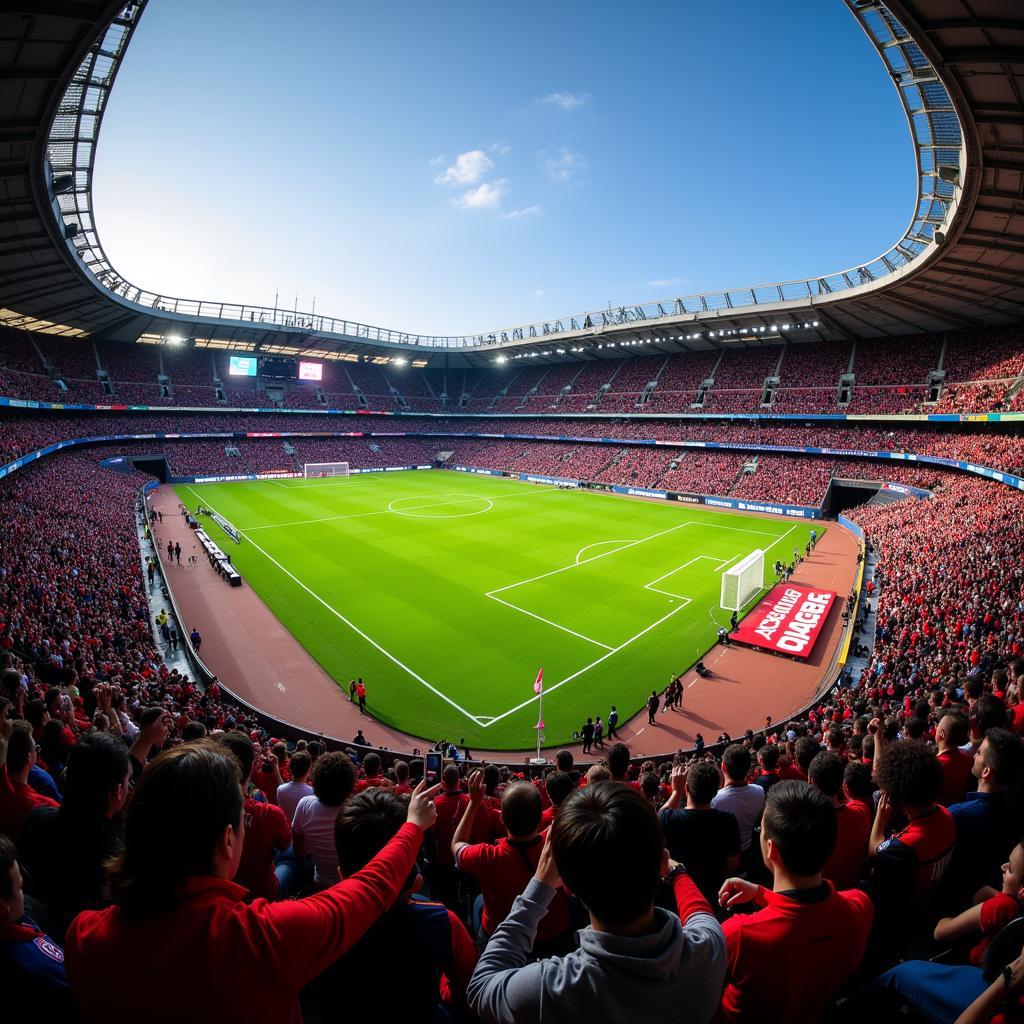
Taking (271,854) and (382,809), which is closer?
(382,809)

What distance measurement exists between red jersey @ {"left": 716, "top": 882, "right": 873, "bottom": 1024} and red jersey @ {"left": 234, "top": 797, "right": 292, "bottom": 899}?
3407 millimetres

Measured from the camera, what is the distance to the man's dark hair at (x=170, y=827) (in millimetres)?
1721

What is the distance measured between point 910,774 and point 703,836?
1.48 m

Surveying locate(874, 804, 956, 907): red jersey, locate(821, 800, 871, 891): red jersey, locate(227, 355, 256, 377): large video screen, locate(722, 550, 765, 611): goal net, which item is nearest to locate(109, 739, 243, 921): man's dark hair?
locate(874, 804, 956, 907): red jersey

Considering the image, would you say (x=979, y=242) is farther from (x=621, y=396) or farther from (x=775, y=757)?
(x=621, y=396)

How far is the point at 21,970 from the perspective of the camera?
2.19m

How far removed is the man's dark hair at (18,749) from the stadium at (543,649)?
0.16ft

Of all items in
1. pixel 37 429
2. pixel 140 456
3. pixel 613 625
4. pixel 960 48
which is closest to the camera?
pixel 960 48

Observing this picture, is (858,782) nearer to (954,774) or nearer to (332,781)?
(954,774)

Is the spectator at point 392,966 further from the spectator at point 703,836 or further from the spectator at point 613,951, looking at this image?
the spectator at point 703,836

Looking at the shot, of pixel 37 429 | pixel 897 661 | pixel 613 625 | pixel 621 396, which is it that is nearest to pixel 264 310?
pixel 37 429

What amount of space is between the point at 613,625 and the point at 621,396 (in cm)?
5072

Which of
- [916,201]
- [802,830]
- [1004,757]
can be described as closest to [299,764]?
[802,830]

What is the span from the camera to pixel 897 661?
1589 cm
